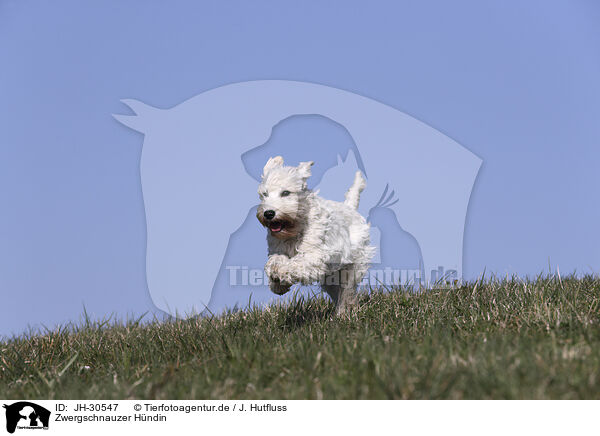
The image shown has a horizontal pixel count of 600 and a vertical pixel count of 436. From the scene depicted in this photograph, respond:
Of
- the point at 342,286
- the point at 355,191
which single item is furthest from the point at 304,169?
the point at 342,286

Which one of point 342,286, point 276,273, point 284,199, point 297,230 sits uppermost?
point 284,199

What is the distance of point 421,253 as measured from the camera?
346 inches

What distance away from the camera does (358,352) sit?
14.0ft

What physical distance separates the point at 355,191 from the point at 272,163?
183cm

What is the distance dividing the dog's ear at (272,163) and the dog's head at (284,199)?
41 millimetres

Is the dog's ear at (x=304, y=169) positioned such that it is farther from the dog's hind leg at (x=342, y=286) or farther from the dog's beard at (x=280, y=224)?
the dog's hind leg at (x=342, y=286)

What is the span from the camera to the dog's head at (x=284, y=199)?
5.95 m

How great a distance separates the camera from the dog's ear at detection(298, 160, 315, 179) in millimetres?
6246
